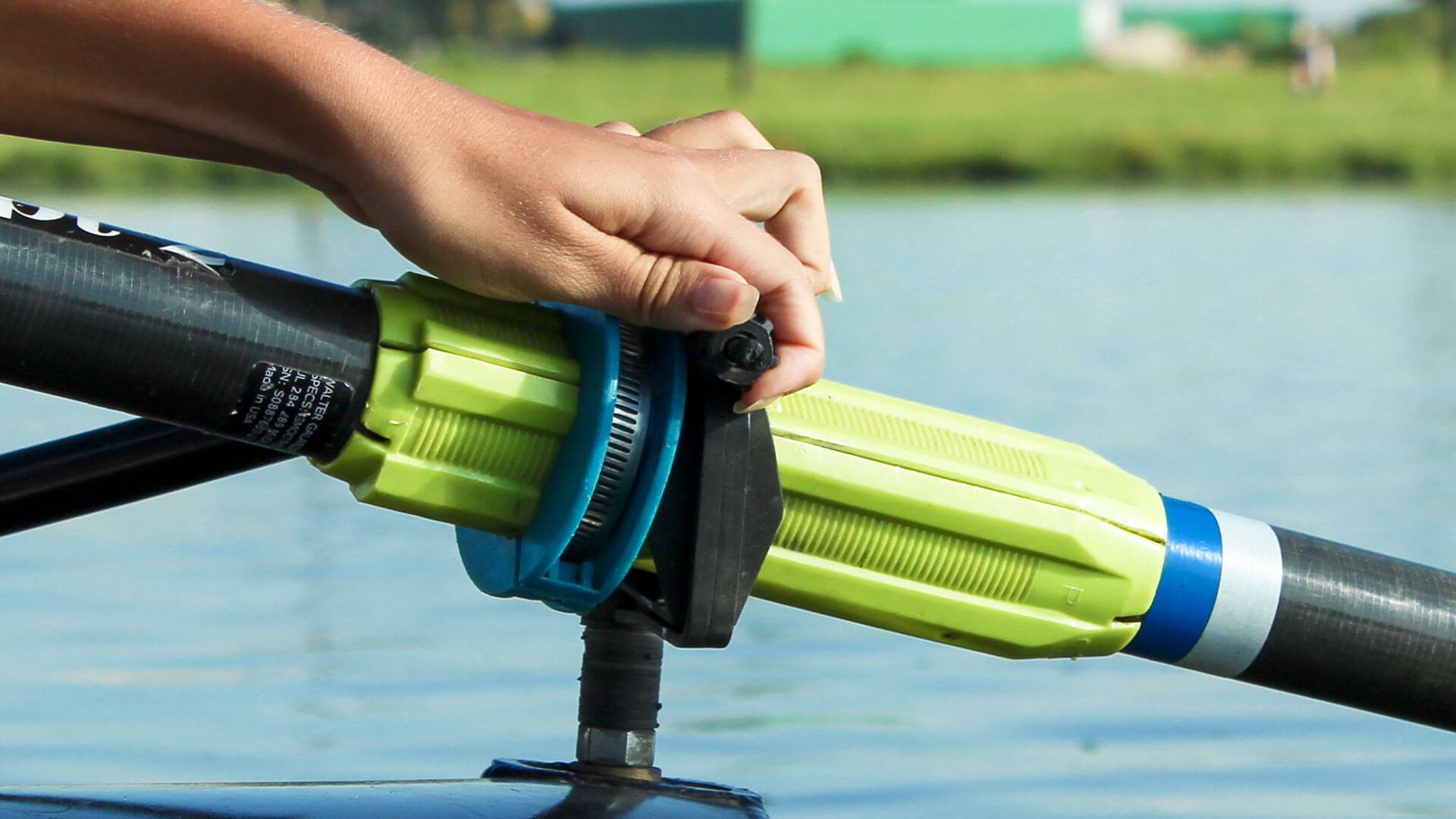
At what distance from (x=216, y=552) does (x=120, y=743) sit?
157cm

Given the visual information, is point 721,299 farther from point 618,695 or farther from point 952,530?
point 618,695

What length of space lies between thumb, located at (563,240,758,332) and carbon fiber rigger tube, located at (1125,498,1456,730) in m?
0.47

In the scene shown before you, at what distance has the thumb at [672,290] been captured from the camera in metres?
1.32

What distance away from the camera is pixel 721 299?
132 cm

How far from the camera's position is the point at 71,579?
429 cm

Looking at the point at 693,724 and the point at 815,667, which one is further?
the point at 815,667

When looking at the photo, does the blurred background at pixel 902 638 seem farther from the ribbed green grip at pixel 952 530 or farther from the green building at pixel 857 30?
the green building at pixel 857 30

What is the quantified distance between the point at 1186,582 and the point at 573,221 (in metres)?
0.62

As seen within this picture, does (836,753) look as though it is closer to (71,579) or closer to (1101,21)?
(71,579)

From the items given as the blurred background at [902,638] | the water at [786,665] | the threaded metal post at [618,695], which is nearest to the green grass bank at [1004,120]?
the blurred background at [902,638]

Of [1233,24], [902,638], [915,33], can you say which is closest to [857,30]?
[915,33]

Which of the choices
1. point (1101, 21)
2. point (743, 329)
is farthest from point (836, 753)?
point (1101, 21)

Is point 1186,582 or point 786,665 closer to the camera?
point 1186,582

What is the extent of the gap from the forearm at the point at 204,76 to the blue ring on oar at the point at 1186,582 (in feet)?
2.40
